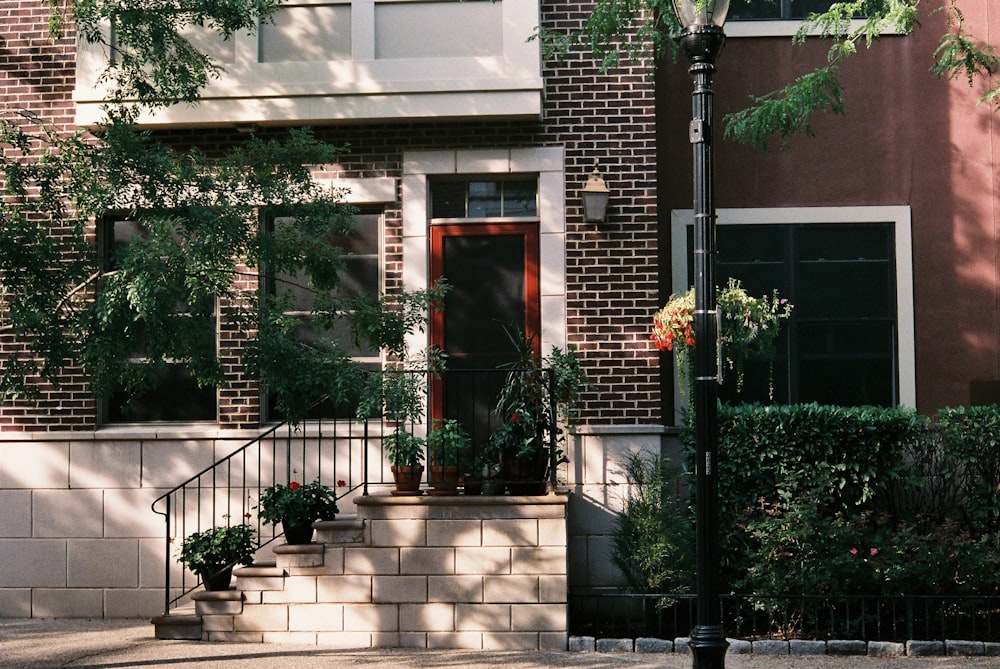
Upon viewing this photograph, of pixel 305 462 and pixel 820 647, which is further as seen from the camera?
pixel 305 462

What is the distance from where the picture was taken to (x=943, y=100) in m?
11.2

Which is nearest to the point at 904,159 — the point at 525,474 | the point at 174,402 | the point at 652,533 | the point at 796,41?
the point at 796,41

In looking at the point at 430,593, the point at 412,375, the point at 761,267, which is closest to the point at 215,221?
the point at 412,375

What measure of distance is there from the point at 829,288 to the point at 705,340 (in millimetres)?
5162

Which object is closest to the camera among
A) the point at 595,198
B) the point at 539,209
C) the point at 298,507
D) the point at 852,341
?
the point at 298,507

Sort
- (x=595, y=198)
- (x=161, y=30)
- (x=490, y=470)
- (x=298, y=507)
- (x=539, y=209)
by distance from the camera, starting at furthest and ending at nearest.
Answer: (x=539, y=209)
(x=595, y=198)
(x=490, y=470)
(x=298, y=507)
(x=161, y=30)

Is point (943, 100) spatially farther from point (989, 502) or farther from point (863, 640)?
point (863, 640)

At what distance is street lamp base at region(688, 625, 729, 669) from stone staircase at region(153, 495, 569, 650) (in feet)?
9.49

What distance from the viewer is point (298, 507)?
941 cm

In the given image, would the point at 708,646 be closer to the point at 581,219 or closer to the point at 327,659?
the point at 327,659

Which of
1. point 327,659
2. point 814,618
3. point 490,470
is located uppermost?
point 490,470

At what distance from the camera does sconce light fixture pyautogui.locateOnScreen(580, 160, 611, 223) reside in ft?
33.8

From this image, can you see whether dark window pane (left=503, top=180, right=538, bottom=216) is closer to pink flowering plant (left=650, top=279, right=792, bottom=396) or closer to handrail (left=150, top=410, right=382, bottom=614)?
pink flowering plant (left=650, top=279, right=792, bottom=396)

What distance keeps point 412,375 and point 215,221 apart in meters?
2.10
